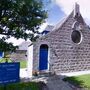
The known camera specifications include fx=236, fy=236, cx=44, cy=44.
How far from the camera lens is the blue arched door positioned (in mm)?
23766

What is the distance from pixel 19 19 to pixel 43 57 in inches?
331

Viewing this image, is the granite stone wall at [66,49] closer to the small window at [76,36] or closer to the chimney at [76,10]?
the small window at [76,36]

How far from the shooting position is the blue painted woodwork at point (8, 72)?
12867 millimetres

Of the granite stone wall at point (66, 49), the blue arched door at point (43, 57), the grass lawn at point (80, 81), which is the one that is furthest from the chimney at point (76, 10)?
the grass lawn at point (80, 81)

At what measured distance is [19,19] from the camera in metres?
16.3

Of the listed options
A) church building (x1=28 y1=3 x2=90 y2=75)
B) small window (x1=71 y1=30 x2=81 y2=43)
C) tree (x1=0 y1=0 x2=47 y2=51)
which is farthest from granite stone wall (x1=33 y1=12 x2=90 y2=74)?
tree (x1=0 y1=0 x2=47 y2=51)

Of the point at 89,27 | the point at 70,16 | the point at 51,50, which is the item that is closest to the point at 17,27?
the point at 51,50

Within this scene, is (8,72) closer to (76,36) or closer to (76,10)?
(76,36)

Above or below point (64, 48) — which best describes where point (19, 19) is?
above

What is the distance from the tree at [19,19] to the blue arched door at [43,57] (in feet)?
22.9

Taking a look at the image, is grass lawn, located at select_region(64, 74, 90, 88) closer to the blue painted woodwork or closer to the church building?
the church building

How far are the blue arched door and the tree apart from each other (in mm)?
6972

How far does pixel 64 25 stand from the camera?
2538 cm

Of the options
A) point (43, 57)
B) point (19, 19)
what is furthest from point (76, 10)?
point (19, 19)
